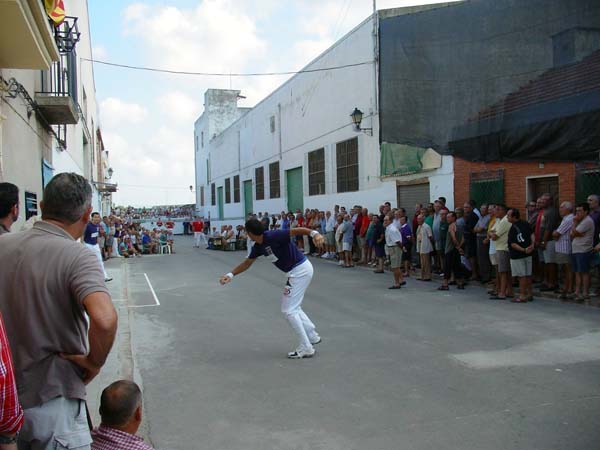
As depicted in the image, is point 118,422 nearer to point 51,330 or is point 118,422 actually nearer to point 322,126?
point 51,330

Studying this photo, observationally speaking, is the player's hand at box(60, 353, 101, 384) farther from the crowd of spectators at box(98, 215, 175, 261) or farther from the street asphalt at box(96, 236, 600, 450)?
the crowd of spectators at box(98, 215, 175, 261)

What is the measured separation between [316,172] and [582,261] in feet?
56.0

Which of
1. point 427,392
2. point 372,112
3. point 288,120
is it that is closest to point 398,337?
point 427,392

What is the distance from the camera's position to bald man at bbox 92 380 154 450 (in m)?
2.36

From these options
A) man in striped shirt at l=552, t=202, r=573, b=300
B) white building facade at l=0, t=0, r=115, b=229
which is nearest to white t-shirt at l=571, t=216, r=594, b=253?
man in striped shirt at l=552, t=202, r=573, b=300

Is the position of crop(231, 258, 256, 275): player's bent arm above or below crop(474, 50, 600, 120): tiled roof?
below

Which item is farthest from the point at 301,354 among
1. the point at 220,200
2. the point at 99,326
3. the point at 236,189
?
the point at 220,200

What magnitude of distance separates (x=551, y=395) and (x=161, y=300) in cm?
834

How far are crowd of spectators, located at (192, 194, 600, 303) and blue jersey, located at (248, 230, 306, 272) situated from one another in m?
0.72

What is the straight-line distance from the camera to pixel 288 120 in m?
29.4

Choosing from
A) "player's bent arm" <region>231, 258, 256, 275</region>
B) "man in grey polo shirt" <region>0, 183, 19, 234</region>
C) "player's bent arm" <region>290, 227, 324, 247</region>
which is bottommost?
"player's bent arm" <region>231, 258, 256, 275</region>

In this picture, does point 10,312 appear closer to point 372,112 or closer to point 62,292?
point 62,292

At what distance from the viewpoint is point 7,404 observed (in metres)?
1.91

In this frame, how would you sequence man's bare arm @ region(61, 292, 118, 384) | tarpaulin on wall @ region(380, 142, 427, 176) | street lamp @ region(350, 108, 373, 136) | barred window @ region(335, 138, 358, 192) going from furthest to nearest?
barred window @ region(335, 138, 358, 192), street lamp @ region(350, 108, 373, 136), tarpaulin on wall @ region(380, 142, 427, 176), man's bare arm @ region(61, 292, 118, 384)
